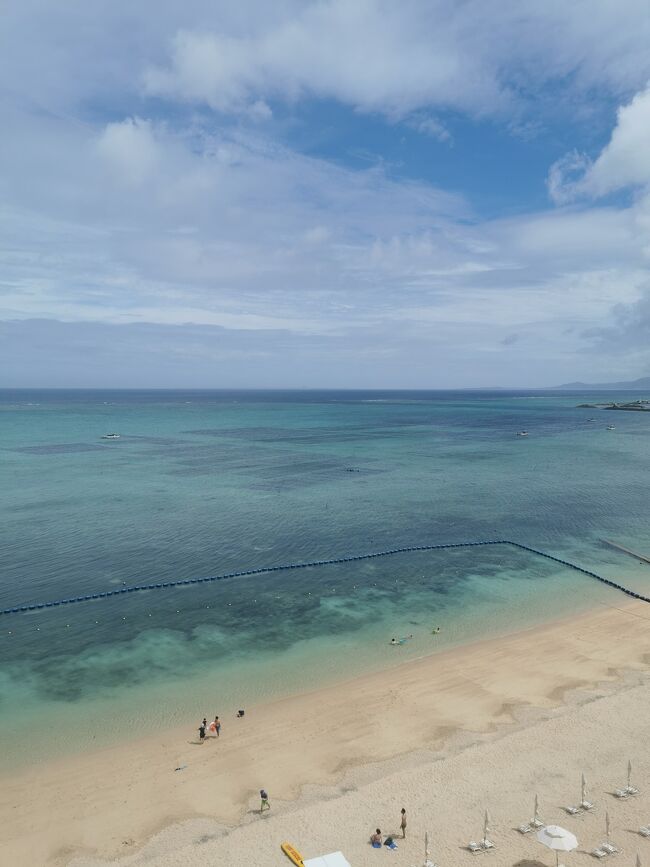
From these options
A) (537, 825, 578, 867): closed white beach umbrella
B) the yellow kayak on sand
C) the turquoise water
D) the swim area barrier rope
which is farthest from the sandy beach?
the swim area barrier rope

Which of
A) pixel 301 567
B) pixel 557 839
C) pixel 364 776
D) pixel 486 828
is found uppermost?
pixel 557 839

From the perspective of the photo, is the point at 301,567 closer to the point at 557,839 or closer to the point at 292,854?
the point at 292,854

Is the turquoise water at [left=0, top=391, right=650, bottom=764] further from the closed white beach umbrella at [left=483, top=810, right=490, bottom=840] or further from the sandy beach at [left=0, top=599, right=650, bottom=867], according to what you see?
the closed white beach umbrella at [left=483, top=810, right=490, bottom=840]

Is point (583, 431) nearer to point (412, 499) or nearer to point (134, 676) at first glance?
point (412, 499)

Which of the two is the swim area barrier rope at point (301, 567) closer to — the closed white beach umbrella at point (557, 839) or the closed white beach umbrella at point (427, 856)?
the closed white beach umbrella at point (557, 839)

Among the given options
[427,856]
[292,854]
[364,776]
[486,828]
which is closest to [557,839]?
[486,828]

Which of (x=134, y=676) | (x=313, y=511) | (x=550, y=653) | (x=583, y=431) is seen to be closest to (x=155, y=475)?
(x=313, y=511)

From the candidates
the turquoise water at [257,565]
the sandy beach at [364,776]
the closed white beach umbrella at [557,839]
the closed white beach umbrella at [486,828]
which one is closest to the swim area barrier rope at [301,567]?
the turquoise water at [257,565]
